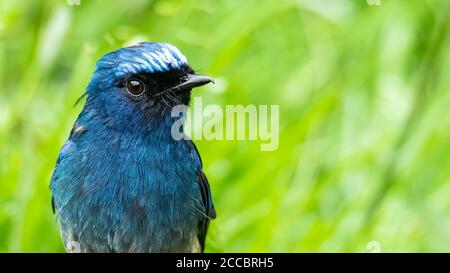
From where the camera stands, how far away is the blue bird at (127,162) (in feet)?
6.75

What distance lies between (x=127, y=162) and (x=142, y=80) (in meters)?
0.19

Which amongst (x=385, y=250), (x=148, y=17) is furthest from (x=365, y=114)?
(x=148, y=17)

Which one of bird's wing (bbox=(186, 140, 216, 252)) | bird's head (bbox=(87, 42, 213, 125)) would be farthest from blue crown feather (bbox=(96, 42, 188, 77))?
bird's wing (bbox=(186, 140, 216, 252))

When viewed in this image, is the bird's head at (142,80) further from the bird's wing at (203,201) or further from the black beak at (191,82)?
the bird's wing at (203,201)

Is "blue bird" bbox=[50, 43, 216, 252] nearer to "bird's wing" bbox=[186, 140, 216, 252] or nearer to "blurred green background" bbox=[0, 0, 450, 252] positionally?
"bird's wing" bbox=[186, 140, 216, 252]

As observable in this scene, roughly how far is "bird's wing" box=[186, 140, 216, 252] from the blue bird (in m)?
0.03

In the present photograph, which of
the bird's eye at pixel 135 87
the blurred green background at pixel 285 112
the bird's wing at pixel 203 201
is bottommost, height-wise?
the bird's wing at pixel 203 201

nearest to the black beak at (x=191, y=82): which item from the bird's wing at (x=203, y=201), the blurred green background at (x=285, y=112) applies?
the bird's wing at (x=203, y=201)

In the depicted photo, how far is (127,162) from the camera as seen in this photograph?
2.06 m

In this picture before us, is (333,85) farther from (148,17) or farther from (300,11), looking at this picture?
(148,17)

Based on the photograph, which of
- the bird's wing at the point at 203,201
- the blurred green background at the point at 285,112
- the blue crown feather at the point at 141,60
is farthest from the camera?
the blurred green background at the point at 285,112

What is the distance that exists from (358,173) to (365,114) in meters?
0.34

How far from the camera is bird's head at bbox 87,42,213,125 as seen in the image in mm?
2012

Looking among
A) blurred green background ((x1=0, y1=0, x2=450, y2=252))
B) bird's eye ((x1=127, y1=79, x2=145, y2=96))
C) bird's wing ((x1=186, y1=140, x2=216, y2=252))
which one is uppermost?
blurred green background ((x1=0, y1=0, x2=450, y2=252))
